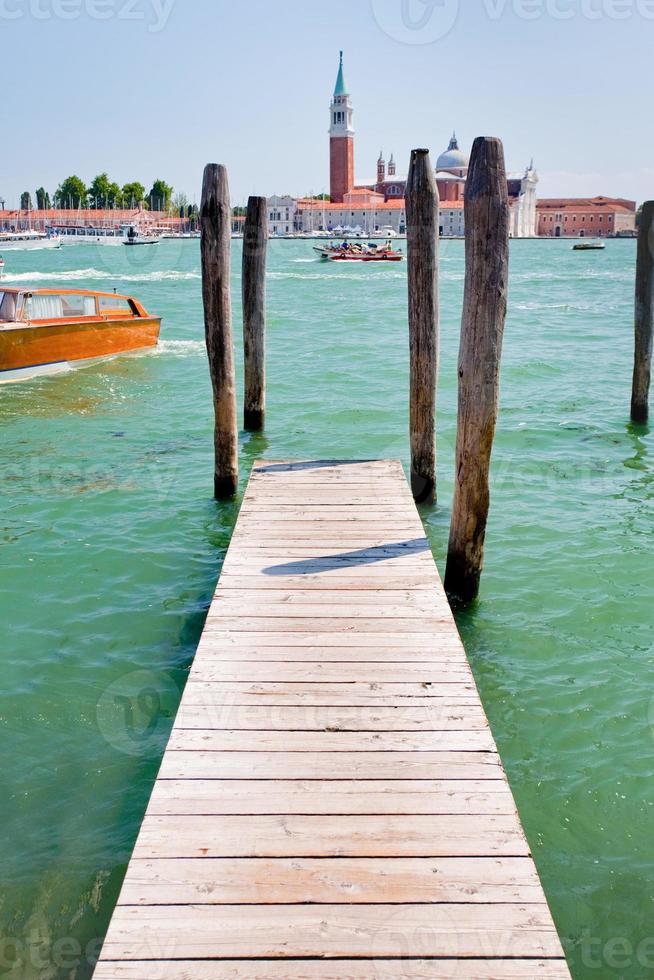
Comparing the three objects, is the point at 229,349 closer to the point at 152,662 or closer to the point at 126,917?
the point at 152,662

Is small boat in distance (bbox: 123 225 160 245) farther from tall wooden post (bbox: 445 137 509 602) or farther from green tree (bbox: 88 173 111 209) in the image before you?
tall wooden post (bbox: 445 137 509 602)

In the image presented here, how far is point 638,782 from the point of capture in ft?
14.3

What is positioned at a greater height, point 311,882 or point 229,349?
point 229,349

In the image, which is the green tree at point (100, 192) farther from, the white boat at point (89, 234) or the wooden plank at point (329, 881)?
the wooden plank at point (329, 881)

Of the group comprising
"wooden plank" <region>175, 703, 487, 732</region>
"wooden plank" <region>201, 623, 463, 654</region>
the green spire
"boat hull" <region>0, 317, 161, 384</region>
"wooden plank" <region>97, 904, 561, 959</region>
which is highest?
the green spire

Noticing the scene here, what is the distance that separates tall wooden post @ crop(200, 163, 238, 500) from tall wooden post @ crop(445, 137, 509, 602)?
2.76 metres

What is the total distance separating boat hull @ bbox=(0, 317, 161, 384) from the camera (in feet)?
49.4

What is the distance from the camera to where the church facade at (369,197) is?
467ft

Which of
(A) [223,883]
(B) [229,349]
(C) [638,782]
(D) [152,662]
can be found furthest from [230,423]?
(A) [223,883]

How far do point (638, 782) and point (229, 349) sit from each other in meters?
5.24

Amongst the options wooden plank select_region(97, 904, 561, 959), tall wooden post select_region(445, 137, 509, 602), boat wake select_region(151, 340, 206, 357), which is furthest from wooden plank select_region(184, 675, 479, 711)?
boat wake select_region(151, 340, 206, 357)

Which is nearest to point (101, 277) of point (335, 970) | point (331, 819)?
point (331, 819)

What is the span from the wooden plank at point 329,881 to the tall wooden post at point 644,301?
8861 mm

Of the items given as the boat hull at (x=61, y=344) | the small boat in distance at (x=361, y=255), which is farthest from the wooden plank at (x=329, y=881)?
the small boat in distance at (x=361, y=255)
